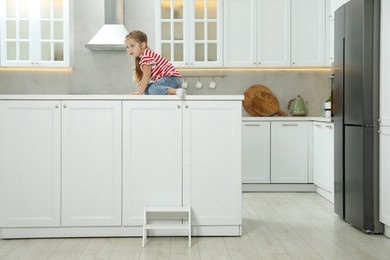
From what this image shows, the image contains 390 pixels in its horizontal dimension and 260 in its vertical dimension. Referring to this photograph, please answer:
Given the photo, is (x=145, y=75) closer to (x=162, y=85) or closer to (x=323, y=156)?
(x=162, y=85)

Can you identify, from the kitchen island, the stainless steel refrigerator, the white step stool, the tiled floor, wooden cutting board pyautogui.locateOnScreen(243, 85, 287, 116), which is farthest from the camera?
wooden cutting board pyautogui.locateOnScreen(243, 85, 287, 116)

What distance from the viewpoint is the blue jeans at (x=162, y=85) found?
14.2ft

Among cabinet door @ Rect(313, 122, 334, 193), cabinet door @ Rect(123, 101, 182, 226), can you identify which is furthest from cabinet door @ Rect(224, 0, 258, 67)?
cabinet door @ Rect(123, 101, 182, 226)

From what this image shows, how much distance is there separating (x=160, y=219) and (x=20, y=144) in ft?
3.51

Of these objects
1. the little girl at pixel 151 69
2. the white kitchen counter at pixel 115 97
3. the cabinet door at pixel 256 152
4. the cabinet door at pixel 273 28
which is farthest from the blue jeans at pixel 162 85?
the cabinet door at pixel 273 28

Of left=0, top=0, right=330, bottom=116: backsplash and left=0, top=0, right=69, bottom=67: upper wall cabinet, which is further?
left=0, top=0, right=330, bottom=116: backsplash

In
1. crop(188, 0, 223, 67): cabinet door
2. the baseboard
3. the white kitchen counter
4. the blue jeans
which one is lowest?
the baseboard

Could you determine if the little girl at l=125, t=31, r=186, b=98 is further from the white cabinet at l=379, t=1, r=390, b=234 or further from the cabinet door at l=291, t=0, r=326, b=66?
the cabinet door at l=291, t=0, r=326, b=66

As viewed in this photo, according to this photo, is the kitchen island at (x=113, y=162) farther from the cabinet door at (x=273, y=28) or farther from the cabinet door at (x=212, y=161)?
the cabinet door at (x=273, y=28)

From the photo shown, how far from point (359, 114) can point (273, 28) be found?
2518mm

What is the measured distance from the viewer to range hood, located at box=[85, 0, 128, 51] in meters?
6.44

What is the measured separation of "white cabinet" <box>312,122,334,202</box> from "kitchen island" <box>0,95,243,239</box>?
1.84 m

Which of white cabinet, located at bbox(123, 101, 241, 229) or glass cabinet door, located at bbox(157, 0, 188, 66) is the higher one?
glass cabinet door, located at bbox(157, 0, 188, 66)

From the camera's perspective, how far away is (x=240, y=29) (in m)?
6.47
